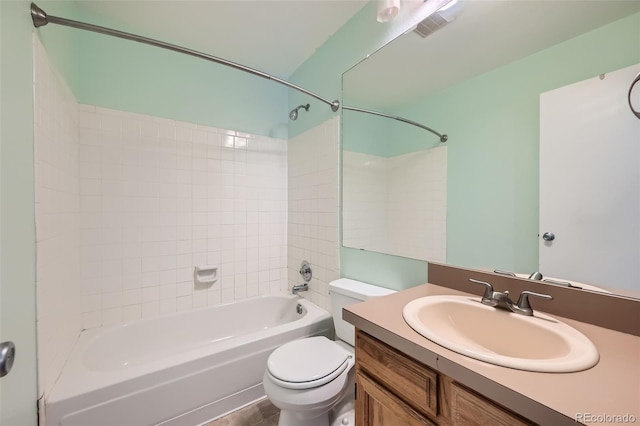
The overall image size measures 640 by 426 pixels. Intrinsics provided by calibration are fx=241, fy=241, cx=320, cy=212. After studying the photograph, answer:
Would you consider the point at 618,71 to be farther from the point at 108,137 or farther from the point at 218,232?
the point at 108,137

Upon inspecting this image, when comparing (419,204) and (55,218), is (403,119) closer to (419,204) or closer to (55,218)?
(419,204)

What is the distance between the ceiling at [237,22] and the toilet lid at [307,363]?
2024mm

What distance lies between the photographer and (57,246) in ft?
3.85

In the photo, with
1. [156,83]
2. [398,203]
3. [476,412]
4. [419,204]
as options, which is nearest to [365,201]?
[398,203]

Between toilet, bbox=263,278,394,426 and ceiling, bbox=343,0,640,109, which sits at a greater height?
ceiling, bbox=343,0,640,109

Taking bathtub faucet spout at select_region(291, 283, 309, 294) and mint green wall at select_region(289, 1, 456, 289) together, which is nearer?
mint green wall at select_region(289, 1, 456, 289)

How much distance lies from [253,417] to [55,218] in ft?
4.86

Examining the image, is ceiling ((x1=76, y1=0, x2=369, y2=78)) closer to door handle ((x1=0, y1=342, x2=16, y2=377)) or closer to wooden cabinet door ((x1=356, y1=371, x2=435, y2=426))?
door handle ((x1=0, y1=342, x2=16, y2=377))

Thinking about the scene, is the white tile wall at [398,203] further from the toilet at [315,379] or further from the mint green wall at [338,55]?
the mint green wall at [338,55]

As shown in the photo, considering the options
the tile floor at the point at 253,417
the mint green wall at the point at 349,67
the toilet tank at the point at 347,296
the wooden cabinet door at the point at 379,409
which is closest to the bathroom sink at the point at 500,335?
the wooden cabinet door at the point at 379,409

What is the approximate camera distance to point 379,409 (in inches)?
29.3

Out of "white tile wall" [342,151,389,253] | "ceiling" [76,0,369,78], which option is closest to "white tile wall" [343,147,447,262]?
"white tile wall" [342,151,389,253]

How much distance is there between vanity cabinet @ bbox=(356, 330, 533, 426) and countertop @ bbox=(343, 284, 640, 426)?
3 centimetres

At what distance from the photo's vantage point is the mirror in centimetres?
79
